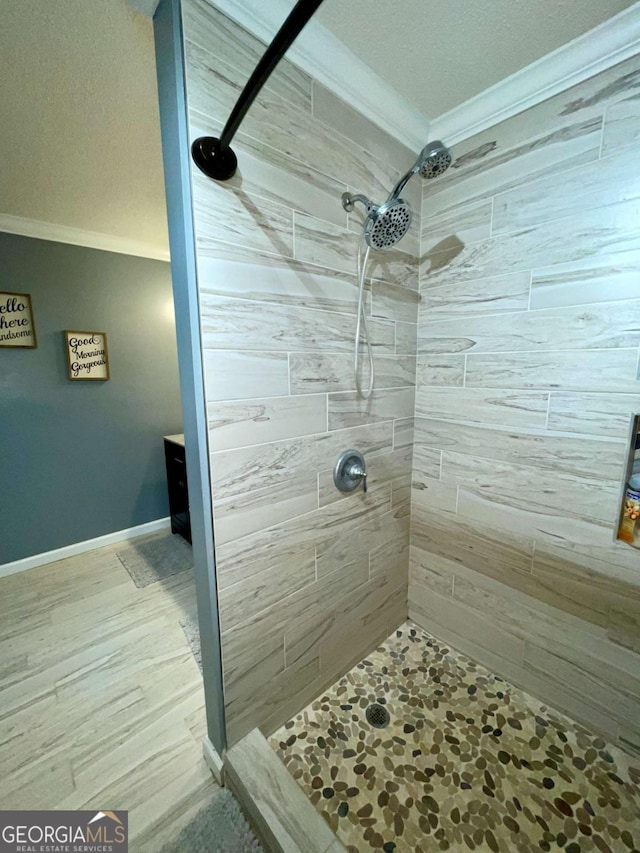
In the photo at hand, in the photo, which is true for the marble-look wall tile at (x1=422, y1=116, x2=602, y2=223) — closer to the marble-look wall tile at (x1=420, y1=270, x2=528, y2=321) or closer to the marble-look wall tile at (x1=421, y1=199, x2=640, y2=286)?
Result: the marble-look wall tile at (x1=421, y1=199, x2=640, y2=286)

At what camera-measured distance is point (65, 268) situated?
7.31 feet

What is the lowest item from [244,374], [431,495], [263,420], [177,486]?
[177,486]

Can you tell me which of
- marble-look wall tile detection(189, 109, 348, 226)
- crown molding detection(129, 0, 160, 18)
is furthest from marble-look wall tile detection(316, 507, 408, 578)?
crown molding detection(129, 0, 160, 18)

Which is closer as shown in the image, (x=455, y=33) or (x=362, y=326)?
(x=455, y=33)

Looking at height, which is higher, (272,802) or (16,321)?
(16,321)

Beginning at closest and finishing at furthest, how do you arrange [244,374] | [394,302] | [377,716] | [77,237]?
[244,374] < [377,716] < [394,302] < [77,237]

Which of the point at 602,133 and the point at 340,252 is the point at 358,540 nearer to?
the point at 340,252

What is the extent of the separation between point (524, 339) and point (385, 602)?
1316 mm

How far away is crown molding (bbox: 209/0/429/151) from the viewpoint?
2.71 feet

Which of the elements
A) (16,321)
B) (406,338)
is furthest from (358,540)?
(16,321)

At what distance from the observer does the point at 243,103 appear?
0.64 metres

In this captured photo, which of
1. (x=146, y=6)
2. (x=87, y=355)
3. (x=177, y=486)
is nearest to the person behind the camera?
(x=146, y=6)

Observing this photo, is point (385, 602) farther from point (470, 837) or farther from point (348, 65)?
point (348, 65)

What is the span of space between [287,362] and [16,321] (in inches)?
88.9
